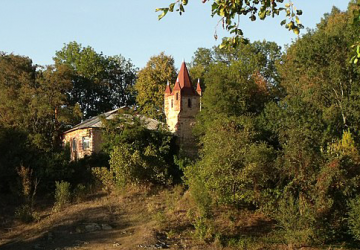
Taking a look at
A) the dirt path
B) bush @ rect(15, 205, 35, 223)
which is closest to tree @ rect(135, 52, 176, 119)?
the dirt path

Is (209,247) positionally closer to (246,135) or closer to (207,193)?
(207,193)

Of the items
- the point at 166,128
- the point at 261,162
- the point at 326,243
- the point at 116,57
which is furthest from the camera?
the point at 116,57

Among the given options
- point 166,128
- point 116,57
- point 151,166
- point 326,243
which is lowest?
point 326,243

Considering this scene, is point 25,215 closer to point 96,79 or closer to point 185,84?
point 185,84

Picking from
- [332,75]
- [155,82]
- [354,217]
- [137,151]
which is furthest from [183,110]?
[354,217]

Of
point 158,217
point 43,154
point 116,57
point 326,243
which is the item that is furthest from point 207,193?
point 116,57

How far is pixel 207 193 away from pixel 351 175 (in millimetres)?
8381

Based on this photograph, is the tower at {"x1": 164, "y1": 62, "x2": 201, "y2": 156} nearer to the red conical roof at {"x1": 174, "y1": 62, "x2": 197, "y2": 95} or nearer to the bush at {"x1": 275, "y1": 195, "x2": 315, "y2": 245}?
the red conical roof at {"x1": 174, "y1": 62, "x2": 197, "y2": 95}

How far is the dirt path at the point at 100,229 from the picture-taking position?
25.9 meters

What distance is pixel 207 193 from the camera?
29.0 meters

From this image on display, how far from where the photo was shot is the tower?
39656mm

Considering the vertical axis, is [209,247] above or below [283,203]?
below

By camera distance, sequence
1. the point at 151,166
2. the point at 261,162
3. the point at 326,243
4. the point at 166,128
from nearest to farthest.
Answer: the point at 326,243 → the point at 261,162 → the point at 151,166 → the point at 166,128

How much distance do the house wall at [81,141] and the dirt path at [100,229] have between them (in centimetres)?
797
